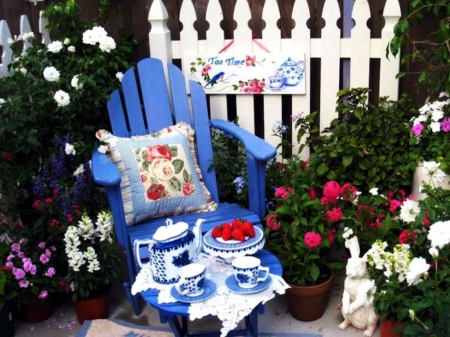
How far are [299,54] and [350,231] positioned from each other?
103 cm

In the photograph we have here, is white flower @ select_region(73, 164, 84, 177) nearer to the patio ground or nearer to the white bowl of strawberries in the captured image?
the patio ground

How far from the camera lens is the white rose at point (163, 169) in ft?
8.43

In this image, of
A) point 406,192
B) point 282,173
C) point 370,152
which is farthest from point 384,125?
point 282,173

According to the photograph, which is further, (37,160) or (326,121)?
(326,121)

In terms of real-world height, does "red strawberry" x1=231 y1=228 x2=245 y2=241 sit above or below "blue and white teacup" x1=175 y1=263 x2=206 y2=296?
above

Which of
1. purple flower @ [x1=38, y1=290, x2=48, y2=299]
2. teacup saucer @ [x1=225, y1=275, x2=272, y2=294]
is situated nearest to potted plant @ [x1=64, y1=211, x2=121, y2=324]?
purple flower @ [x1=38, y1=290, x2=48, y2=299]

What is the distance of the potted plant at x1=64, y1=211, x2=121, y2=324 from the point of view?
2.36 m

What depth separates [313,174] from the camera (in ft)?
8.40

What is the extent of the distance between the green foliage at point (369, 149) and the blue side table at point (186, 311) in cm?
64

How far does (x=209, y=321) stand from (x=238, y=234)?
1.97ft

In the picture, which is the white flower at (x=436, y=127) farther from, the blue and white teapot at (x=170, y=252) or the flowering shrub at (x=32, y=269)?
the flowering shrub at (x=32, y=269)

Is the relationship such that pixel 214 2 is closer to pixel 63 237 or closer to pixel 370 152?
pixel 370 152

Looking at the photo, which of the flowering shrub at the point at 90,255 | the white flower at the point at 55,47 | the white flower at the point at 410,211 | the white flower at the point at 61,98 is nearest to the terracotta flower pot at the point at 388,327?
the white flower at the point at 410,211

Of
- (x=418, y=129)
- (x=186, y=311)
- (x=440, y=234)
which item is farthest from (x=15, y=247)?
(x=418, y=129)
